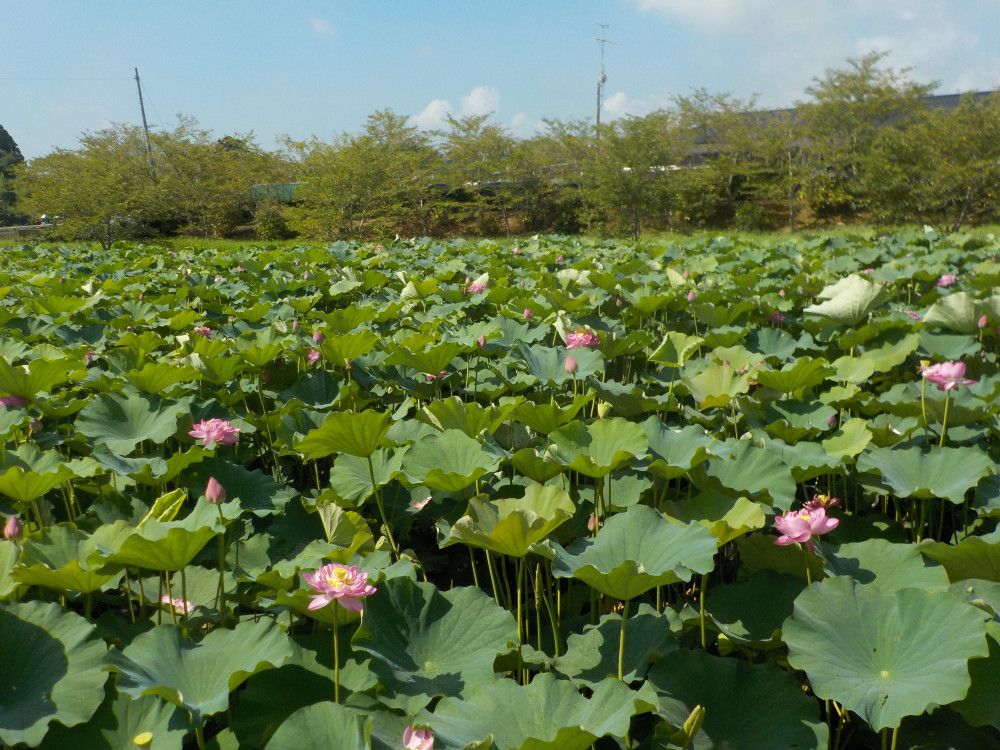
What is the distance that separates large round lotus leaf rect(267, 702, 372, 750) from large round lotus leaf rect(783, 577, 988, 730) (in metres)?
0.64

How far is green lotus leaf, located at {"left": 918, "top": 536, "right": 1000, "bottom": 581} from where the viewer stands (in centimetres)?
124

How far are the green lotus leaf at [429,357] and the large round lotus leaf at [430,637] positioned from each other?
101 cm

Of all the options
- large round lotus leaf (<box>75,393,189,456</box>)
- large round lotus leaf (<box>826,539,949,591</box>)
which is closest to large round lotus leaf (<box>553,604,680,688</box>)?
large round lotus leaf (<box>826,539,949,591</box>)

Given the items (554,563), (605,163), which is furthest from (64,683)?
(605,163)

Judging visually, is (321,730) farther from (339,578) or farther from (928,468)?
(928,468)

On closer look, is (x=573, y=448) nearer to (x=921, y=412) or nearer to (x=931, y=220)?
(x=921, y=412)

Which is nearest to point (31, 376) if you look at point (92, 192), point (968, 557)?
point (968, 557)

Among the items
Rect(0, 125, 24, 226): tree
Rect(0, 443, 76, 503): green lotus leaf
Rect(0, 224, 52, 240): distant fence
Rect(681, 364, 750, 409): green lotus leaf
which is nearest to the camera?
Rect(0, 443, 76, 503): green lotus leaf

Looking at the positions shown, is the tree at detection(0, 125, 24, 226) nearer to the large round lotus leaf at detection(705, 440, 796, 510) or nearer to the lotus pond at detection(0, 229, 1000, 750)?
the lotus pond at detection(0, 229, 1000, 750)

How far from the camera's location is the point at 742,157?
77.5ft

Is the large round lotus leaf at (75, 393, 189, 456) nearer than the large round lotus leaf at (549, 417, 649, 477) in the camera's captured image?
No

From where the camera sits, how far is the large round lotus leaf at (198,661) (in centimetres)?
101

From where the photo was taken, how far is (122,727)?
1.01 metres

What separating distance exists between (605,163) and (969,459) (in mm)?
19755
